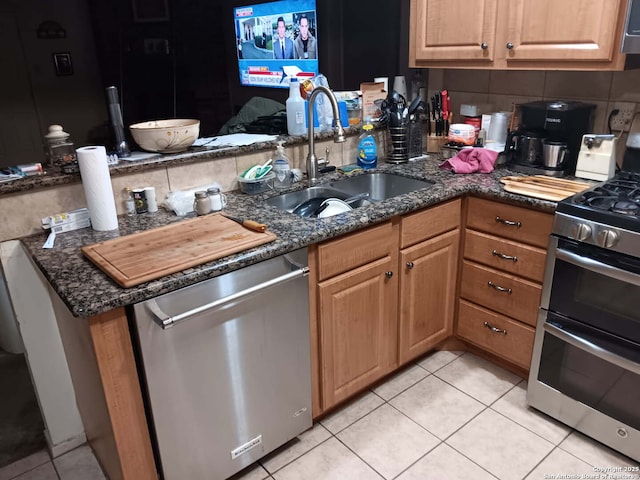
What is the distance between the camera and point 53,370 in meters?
1.75

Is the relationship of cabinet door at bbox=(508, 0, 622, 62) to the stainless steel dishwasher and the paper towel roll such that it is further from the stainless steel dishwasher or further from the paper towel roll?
the paper towel roll

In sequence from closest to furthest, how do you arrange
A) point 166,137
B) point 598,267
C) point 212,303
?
point 212,303
point 598,267
point 166,137

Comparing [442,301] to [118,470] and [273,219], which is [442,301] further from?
[118,470]

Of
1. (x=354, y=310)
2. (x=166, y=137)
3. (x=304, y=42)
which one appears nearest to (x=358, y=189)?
(x=354, y=310)

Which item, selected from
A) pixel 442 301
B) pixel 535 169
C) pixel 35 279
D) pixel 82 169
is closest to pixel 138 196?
pixel 82 169

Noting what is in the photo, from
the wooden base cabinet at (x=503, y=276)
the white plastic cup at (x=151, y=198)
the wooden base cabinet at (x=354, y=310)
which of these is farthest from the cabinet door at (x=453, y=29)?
the white plastic cup at (x=151, y=198)

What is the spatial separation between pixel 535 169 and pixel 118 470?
1.99 meters

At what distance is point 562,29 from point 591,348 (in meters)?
1.20

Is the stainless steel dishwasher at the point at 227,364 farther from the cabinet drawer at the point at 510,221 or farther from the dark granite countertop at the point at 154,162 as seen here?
the cabinet drawer at the point at 510,221

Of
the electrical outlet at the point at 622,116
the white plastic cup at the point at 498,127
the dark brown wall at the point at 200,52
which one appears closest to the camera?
the electrical outlet at the point at 622,116

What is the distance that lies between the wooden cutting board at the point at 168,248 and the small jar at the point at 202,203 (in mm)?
96

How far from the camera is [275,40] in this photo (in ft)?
12.4

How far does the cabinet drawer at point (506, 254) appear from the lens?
1.89 meters

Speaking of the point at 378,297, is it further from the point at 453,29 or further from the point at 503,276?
the point at 453,29
